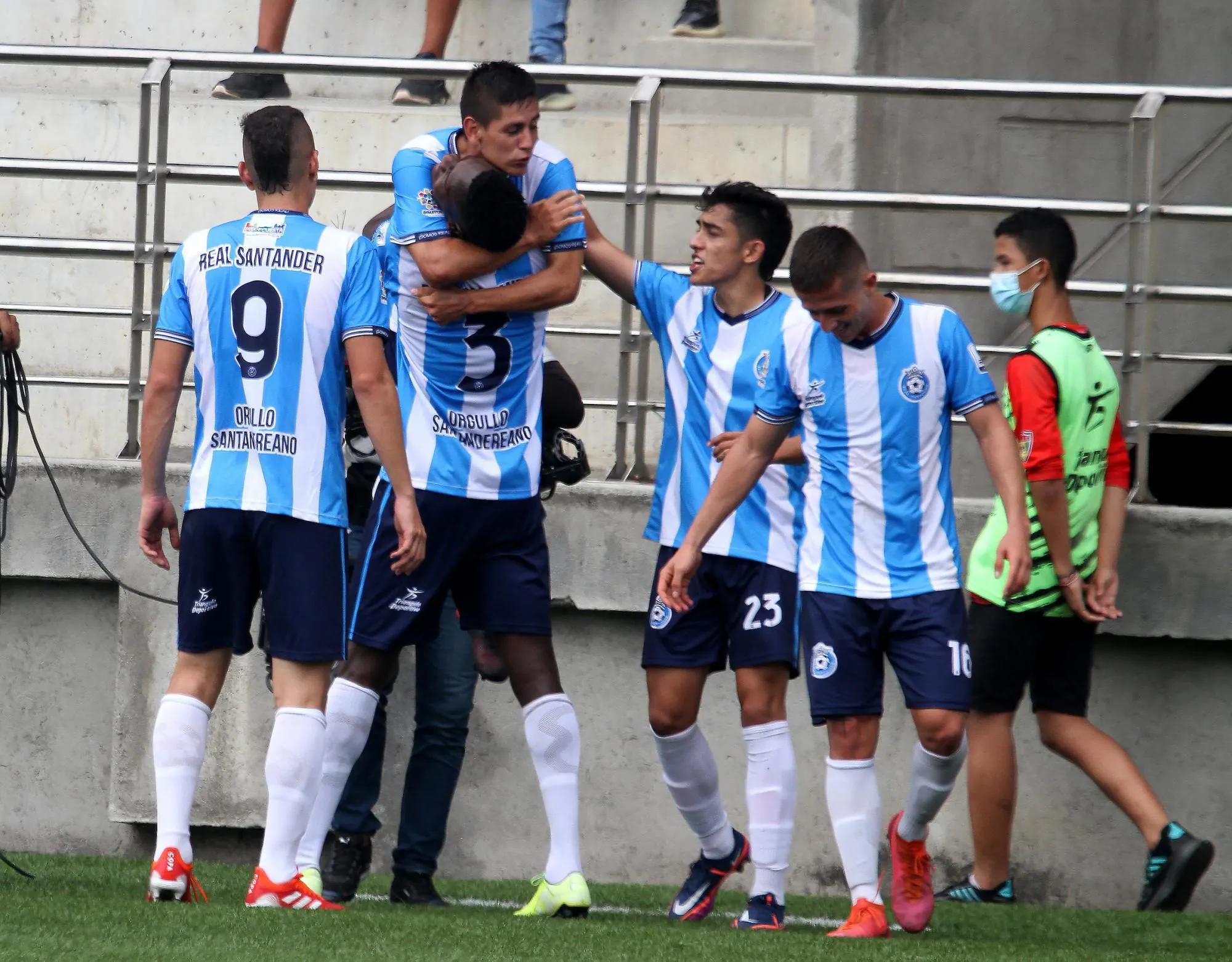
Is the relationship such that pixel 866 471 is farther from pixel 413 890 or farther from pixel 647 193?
pixel 647 193

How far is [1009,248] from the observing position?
6.44 metres

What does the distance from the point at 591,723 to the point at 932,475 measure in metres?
2.11

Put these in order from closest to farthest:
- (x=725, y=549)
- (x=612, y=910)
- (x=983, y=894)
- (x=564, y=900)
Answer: (x=564, y=900) → (x=725, y=549) → (x=612, y=910) → (x=983, y=894)

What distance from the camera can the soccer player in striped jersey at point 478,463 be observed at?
5.40 m

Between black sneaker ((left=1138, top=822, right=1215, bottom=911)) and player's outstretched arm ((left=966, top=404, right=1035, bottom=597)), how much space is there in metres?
1.36

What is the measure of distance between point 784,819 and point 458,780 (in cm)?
192

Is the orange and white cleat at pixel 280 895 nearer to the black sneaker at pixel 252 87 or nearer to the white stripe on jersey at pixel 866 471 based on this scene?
the white stripe on jersey at pixel 866 471

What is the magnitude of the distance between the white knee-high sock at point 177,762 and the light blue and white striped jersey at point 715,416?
4.98 feet

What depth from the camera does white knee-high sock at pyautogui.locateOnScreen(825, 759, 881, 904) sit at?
540 centimetres

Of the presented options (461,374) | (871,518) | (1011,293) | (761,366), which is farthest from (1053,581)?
(461,374)

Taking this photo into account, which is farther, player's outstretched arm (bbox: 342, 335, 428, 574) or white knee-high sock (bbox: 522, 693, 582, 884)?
white knee-high sock (bbox: 522, 693, 582, 884)

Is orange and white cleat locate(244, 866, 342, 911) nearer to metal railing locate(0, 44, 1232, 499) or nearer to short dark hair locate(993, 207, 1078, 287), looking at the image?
metal railing locate(0, 44, 1232, 499)

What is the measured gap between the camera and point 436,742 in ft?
19.7

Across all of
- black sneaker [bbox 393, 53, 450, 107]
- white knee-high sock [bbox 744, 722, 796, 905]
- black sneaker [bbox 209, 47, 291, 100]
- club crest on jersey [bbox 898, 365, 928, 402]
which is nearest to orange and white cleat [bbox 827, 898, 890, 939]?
white knee-high sock [bbox 744, 722, 796, 905]
